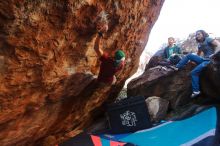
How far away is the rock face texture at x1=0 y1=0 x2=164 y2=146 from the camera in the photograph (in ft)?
15.8

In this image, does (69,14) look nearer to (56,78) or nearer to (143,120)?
(56,78)

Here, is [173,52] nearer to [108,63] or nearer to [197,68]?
[197,68]

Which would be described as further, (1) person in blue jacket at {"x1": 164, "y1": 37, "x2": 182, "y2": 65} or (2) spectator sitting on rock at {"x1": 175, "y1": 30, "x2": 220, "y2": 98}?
(1) person in blue jacket at {"x1": 164, "y1": 37, "x2": 182, "y2": 65}

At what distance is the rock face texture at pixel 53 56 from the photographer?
15.8 feet

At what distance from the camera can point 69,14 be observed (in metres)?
5.21

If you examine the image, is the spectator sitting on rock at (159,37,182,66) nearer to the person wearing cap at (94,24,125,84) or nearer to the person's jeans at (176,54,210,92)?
the person's jeans at (176,54,210,92)

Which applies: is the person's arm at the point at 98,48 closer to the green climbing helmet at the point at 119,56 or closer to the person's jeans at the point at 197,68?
the green climbing helmet at the point at 119,56

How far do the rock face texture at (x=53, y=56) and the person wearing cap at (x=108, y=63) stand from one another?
192mm

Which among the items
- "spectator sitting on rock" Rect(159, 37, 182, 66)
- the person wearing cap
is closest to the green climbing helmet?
the person wearing cap

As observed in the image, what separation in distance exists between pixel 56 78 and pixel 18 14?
6.60ft

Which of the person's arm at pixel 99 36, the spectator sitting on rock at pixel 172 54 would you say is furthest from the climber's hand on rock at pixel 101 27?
the spectator sitting on rock at pixel 172 54

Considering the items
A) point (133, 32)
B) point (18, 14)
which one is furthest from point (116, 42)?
point (18, 14)

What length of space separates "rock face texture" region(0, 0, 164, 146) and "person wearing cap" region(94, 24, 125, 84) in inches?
7.6

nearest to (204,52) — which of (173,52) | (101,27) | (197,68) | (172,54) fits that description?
(197,68)
